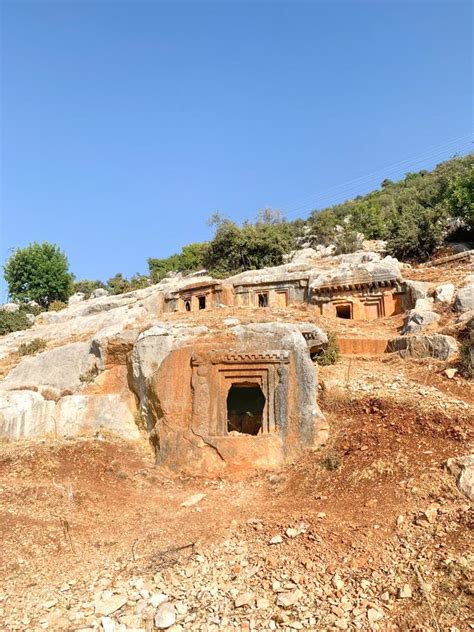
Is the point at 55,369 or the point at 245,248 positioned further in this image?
the point at 245,248

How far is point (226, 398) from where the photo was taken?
33.8 feet

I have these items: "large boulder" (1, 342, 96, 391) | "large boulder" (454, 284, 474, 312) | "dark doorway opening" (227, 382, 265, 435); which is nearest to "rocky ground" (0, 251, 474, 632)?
"large boulder" (1, 342, 96, 391)

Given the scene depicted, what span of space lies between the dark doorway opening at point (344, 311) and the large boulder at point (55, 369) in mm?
12429

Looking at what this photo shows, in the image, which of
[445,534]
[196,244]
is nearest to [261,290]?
[445,534]

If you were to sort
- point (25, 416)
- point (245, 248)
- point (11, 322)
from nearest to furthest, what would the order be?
point (25, 416) < point (11, 322) < point (245, 248)

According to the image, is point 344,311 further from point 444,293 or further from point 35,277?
point 35,277

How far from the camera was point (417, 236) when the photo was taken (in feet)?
92.5

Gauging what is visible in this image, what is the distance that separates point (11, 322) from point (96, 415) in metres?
19.3

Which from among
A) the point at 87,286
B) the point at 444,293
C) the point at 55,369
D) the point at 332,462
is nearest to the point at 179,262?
the point at 87,286

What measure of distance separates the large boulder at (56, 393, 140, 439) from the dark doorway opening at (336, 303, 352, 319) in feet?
42.3

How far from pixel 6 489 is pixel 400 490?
266 inches

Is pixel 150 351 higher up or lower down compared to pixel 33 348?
lower down

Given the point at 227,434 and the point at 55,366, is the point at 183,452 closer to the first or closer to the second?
the point at 227,434

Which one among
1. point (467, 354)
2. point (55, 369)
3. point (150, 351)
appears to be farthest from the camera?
point (55, 369)
